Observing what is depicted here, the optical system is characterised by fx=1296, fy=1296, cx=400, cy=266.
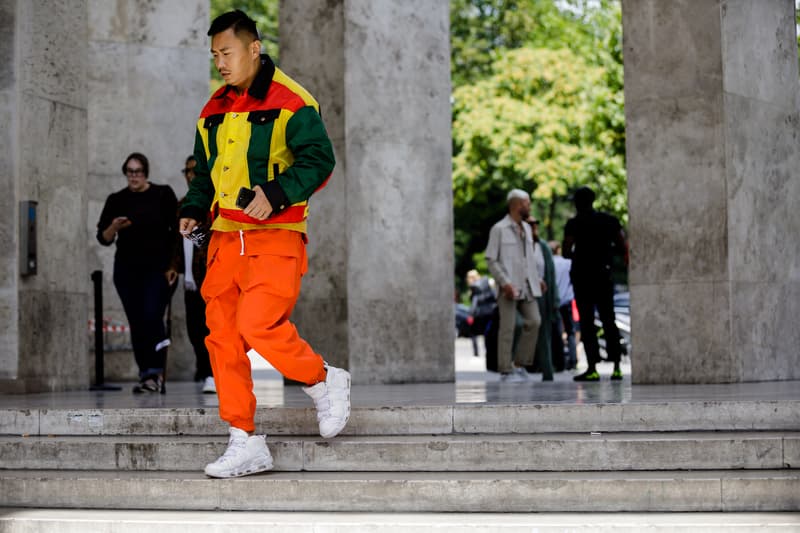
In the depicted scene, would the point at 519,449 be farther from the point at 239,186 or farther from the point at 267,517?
the point at 239,186

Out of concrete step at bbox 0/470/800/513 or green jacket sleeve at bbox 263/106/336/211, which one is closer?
concrete step at bbox 0/470/800/513

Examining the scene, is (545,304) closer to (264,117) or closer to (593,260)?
(593,260)

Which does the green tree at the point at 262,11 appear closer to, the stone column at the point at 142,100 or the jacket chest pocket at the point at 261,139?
the stone column at the point at 142,100

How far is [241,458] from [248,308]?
740 millimetres

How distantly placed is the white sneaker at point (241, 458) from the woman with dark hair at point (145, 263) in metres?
4.63

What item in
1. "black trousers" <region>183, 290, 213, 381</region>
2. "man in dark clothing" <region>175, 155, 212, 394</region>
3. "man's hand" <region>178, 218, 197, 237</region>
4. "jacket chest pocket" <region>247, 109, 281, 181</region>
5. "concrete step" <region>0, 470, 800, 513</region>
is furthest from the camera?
"black trousers" <region>183, 290, 213, 381</region>

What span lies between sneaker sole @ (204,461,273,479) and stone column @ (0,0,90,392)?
4746 mm

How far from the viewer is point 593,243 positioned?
1320cm

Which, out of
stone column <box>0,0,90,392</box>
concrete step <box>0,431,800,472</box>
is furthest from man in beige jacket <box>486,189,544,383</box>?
concrete step <box>0,431,800,472</box>

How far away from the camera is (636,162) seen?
11.1 metres

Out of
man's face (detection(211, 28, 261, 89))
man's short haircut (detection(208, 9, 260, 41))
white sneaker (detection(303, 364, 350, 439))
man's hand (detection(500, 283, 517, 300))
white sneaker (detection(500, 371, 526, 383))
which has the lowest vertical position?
white sneaker (detection(500, 371, 526, 383))

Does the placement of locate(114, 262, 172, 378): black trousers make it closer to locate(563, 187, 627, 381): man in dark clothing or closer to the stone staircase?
the stone staircase

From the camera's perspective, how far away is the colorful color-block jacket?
6.34 metres

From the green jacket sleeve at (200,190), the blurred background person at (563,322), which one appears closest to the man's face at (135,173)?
the green jacket sleeve at (200,190)
